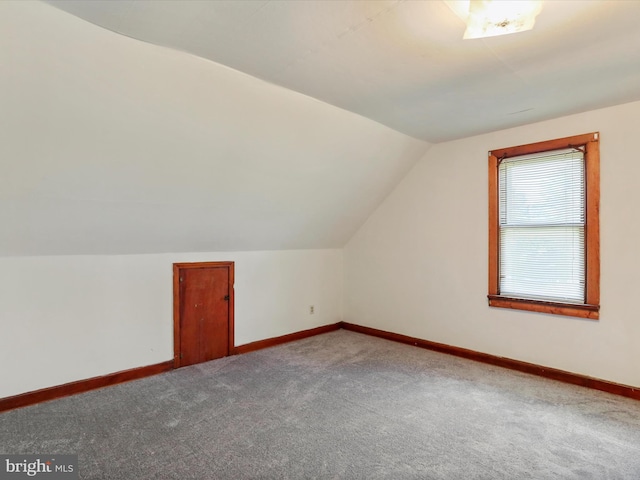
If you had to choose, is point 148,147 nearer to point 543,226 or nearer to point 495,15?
point 495,15

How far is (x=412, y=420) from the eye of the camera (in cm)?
244

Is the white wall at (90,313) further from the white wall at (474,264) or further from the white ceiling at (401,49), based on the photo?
the white ceiling at (401,49)

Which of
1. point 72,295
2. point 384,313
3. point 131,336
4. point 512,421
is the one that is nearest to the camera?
point 512,421

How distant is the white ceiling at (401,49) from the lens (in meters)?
1.62

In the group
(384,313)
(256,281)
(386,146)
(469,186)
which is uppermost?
(386,146)

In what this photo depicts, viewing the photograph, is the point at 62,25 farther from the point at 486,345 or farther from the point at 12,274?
the point at 486,345

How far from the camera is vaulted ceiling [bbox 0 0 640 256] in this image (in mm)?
1679

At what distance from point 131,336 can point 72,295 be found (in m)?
0.59

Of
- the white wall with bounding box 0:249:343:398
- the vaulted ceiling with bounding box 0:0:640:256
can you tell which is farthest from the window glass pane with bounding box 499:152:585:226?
the white wall with bounding box 0:249:343:398

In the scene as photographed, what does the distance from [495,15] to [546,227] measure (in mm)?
2233

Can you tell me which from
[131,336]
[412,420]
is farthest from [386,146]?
[131,336]

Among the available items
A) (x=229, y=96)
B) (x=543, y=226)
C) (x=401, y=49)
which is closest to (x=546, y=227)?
(x=543, y=226)

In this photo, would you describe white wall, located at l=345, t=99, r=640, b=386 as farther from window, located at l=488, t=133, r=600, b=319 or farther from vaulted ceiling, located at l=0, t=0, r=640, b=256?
vaulted ceiling, located at l=0, t=0, r=640, b=256

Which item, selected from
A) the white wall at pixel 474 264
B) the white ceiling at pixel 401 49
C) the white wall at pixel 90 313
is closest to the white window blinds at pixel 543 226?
the white wall at pixel 474 264
